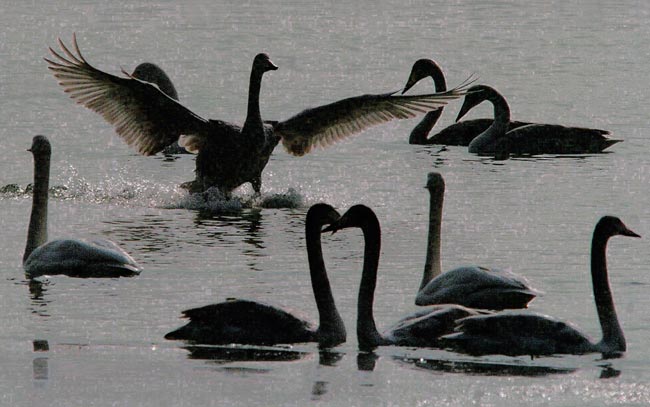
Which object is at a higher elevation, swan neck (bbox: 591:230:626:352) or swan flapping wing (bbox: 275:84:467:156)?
swan flapping wing (bbox: 275:84:467:156)

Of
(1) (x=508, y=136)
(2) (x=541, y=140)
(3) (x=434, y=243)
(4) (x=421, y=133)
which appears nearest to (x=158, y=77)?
(4) (x=421, y=133)

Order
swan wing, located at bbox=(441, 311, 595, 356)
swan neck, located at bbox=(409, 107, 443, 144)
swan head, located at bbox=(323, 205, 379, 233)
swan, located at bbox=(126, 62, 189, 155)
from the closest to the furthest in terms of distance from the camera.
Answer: swan wing, located at bbox=(441, 311, 595, 356)
swan head, located at bbox=(323, 205, 379, 233)
swan neck, located at bbox=(409, 107, 443, 144)
swan, located at bbox=(126, 62, 189, 155)

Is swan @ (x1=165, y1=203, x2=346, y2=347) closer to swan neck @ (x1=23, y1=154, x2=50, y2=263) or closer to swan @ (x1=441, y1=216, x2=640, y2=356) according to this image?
swan @ (x1=441, y1=216, x2=640, y2=356)

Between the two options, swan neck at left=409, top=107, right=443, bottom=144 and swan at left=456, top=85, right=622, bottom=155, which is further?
swan neck at left=409, top=107, right=443, bottom=144

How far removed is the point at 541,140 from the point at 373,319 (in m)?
12.1

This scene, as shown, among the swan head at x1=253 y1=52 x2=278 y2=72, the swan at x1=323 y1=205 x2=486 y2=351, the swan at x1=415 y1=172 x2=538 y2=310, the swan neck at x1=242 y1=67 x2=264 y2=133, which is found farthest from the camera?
the swan head at x1=253 y1=52 x2=278 y2=72

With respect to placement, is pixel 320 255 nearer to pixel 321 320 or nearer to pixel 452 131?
pixel 321 320

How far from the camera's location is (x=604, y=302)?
452 inches

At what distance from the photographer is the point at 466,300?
41.1ft

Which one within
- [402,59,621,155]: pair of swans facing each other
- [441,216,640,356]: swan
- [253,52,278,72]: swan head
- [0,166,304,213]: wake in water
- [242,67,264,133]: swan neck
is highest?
[253,52,278,72]: swan head

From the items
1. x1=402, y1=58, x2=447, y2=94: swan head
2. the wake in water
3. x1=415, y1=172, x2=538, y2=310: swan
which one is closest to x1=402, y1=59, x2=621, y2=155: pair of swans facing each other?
x1=402, y1=58, x2=447, y2=94: swan head

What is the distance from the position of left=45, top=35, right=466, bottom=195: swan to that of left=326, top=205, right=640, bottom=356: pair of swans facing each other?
7.15 meters

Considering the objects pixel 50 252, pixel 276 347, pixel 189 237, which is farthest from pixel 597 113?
pixel 276 347

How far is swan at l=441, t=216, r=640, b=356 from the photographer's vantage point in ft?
36.3
